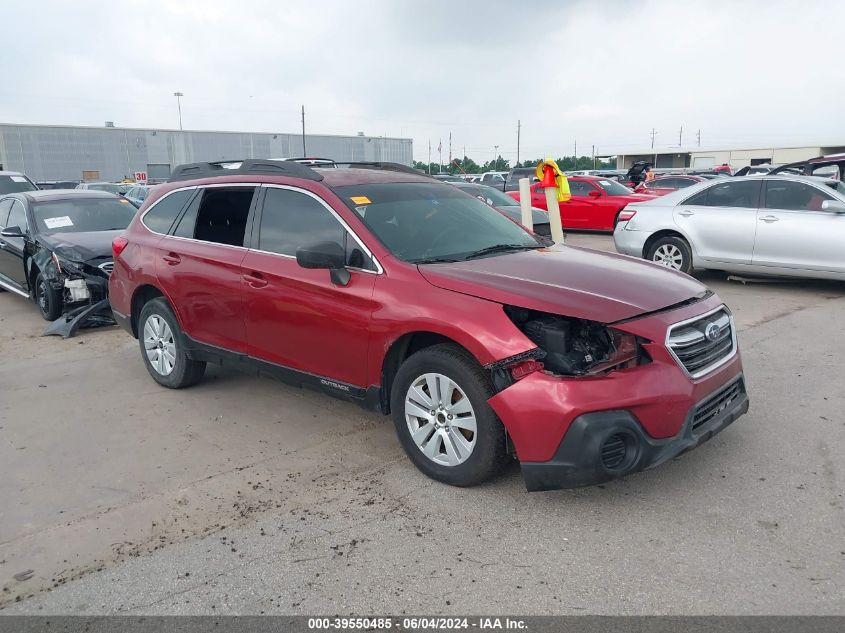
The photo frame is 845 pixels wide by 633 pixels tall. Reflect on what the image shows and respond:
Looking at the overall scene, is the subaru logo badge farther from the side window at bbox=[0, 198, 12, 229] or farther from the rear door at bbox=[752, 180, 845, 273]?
the side window at bbox=[0, 198, 12, 229]

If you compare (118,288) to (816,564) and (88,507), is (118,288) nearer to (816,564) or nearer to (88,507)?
(88,507)

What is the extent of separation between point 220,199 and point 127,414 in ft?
5.87

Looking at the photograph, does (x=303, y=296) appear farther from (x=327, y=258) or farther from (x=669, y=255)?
(x=669, y=255)

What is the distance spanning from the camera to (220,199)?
5285 mm

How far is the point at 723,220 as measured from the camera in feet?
31.5

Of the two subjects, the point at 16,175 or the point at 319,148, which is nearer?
the point at 16,175

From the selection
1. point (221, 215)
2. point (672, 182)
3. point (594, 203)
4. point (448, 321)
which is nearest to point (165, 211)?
point (221, 215)

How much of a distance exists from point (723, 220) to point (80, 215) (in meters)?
8.78

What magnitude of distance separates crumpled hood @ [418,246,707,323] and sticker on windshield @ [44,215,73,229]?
6.91m

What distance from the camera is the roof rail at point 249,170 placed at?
4.82m

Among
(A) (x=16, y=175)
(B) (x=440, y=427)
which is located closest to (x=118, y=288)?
(B) (x=440, y=427)

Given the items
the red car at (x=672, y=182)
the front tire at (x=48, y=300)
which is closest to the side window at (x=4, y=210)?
the front tire at (x=48, y=300)

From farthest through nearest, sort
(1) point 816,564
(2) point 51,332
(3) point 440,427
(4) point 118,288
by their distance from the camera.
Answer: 1. (2) point 51,332
2. (4) point 118,288
3. (3) point 440,427
4. (1) point 816,564

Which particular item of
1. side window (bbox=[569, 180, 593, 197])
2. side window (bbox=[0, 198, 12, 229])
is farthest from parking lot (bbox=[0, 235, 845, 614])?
side window (bbox=[569, 180, 593, 197])
